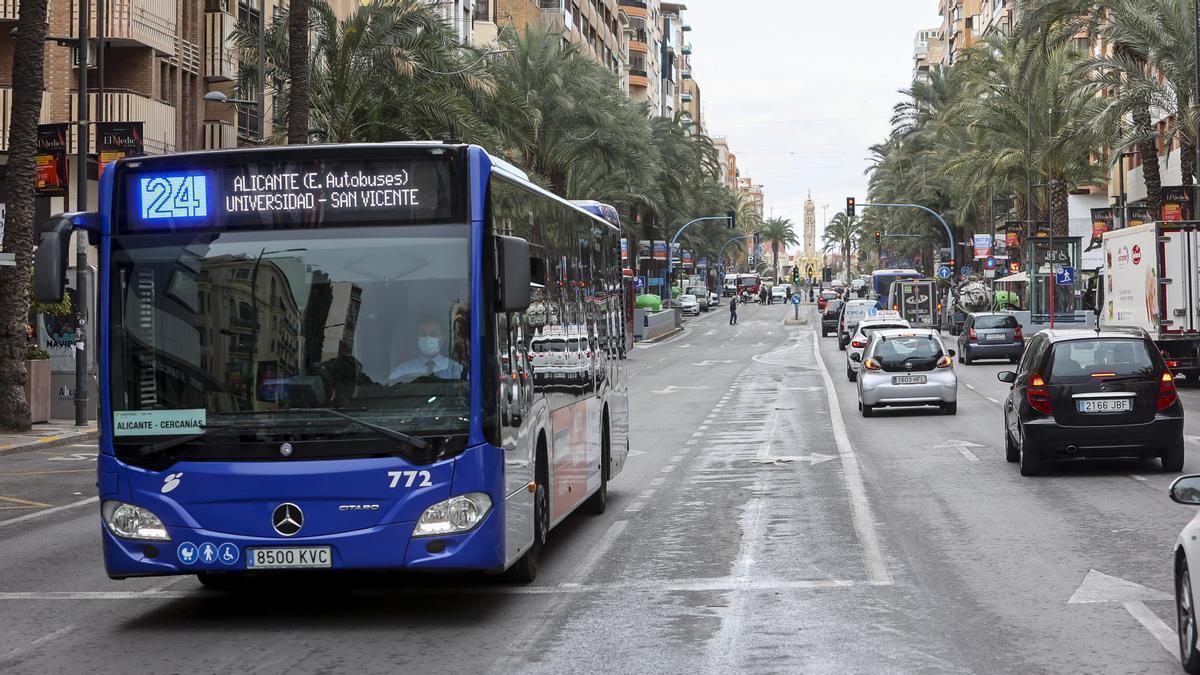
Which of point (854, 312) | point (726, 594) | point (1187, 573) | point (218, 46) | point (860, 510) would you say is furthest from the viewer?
point (854, 312)

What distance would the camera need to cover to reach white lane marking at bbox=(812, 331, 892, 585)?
37.5ft

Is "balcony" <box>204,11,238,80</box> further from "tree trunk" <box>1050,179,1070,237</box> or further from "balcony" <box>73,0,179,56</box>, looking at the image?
"tree trunk" <box>1050,179,1070,237</box>

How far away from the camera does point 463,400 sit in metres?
9.33

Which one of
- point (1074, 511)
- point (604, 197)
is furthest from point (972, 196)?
point (1074, 511)

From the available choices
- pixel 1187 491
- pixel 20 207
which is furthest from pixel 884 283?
pixel 1187 491

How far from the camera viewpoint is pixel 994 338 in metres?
50.7

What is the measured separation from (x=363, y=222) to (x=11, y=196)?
63.1 ft

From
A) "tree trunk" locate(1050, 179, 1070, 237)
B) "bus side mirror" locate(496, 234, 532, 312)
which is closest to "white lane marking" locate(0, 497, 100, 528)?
"bus side mirror" locate(496, 234, 532, 312)

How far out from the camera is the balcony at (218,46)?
45844 millimetres

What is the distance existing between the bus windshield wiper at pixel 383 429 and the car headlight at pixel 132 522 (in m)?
1.01

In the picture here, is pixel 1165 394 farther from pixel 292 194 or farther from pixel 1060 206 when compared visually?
pixel 1060 206

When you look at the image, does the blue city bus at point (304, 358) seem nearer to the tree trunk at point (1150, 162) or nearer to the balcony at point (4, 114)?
the balcony at point (4, 114)

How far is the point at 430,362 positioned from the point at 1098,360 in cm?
1037

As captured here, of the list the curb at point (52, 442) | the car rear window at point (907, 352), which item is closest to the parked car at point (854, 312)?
the car rear window at point (907, 352)
